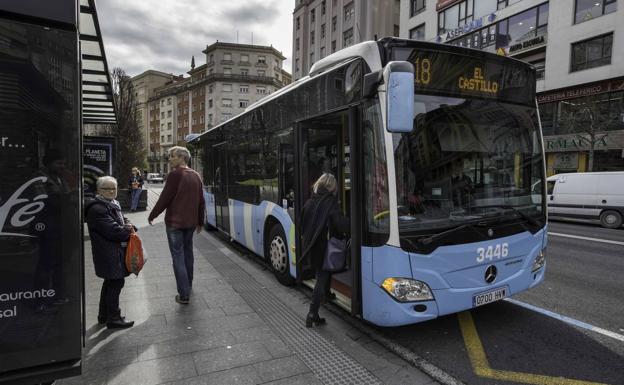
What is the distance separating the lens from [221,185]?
28.5 feet

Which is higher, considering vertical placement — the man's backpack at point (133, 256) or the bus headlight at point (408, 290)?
the man's backpack at point (133, 256)

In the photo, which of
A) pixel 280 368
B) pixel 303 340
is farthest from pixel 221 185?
pixel 280 368

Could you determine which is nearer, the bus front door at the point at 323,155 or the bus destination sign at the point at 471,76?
the bus destination sign at the point at 471,76

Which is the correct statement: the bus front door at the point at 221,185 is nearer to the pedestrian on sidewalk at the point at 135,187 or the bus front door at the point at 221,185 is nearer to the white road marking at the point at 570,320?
the white road marking at the point at 570,320

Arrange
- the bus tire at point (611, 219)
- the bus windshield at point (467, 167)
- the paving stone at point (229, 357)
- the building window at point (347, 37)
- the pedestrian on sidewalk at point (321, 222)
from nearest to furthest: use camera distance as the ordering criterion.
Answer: the paving stone at point (229, 357) → the bus windshield at point (467, 167) → the pedestrian on sidewalk at point (321, 222) → the bus tire at point (611, 219) → the building window at point (347, 37)

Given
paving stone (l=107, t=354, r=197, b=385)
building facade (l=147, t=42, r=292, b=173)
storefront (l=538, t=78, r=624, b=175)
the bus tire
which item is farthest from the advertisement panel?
building facade (l=147, t=42, r=292, b=173)

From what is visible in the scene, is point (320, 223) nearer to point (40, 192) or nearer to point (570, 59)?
point (40, 192)

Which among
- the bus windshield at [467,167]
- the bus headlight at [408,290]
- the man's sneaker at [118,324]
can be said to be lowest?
the man's sneaker at [118,324]

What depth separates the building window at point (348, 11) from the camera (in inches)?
1620

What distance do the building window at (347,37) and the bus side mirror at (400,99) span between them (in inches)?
1611

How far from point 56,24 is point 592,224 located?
17.2 metres

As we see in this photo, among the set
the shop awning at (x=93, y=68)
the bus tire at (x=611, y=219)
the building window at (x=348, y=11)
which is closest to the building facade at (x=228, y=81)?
the building window at (x=348, y=11)

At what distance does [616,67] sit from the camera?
20.0m

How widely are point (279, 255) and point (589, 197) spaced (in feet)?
43.0
